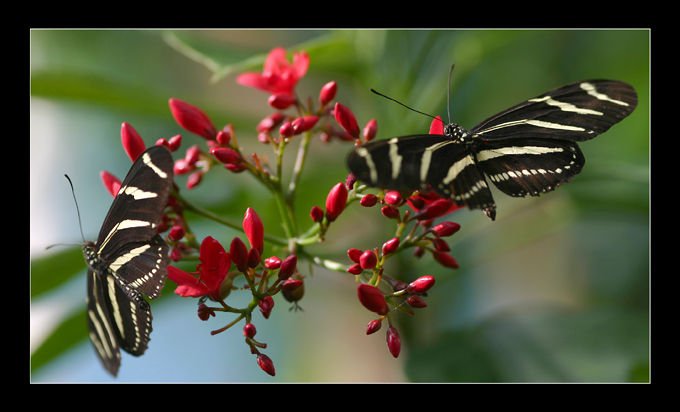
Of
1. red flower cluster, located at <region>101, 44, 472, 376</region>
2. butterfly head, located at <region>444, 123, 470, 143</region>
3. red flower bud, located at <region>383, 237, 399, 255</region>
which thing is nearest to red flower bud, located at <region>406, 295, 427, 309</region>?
red flower cluster, located at <region>101, 44, 472, 376</region>

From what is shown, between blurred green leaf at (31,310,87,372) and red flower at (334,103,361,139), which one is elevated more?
red flower at (334,103,361,139)

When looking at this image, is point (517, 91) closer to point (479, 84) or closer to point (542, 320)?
point (479, 84)

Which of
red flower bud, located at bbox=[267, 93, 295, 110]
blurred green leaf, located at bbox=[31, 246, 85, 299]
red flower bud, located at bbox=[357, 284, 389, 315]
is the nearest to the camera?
red flower bud, located at bbox=[357, 284, 389, 315]

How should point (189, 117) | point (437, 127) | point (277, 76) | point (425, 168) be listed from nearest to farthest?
point (425, 168)
point (437, 127)
point (189, 117)
point (277, 76)

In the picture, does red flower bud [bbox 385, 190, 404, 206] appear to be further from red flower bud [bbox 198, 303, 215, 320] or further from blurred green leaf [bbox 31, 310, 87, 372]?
blurred green leaf [bbox 31, 310, 87, 372]

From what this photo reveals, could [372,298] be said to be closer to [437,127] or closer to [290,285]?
[290,285]

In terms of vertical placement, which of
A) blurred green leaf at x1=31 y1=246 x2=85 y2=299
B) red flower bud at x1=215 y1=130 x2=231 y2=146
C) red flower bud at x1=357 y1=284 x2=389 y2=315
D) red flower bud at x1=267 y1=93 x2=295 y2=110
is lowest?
blurred green leaf at x1=31 y1=246 x2=85 y2=299

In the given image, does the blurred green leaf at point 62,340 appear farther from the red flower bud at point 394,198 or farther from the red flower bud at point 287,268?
the red flower bud at point 394,198

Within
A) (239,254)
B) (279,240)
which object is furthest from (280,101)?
(239,254)
